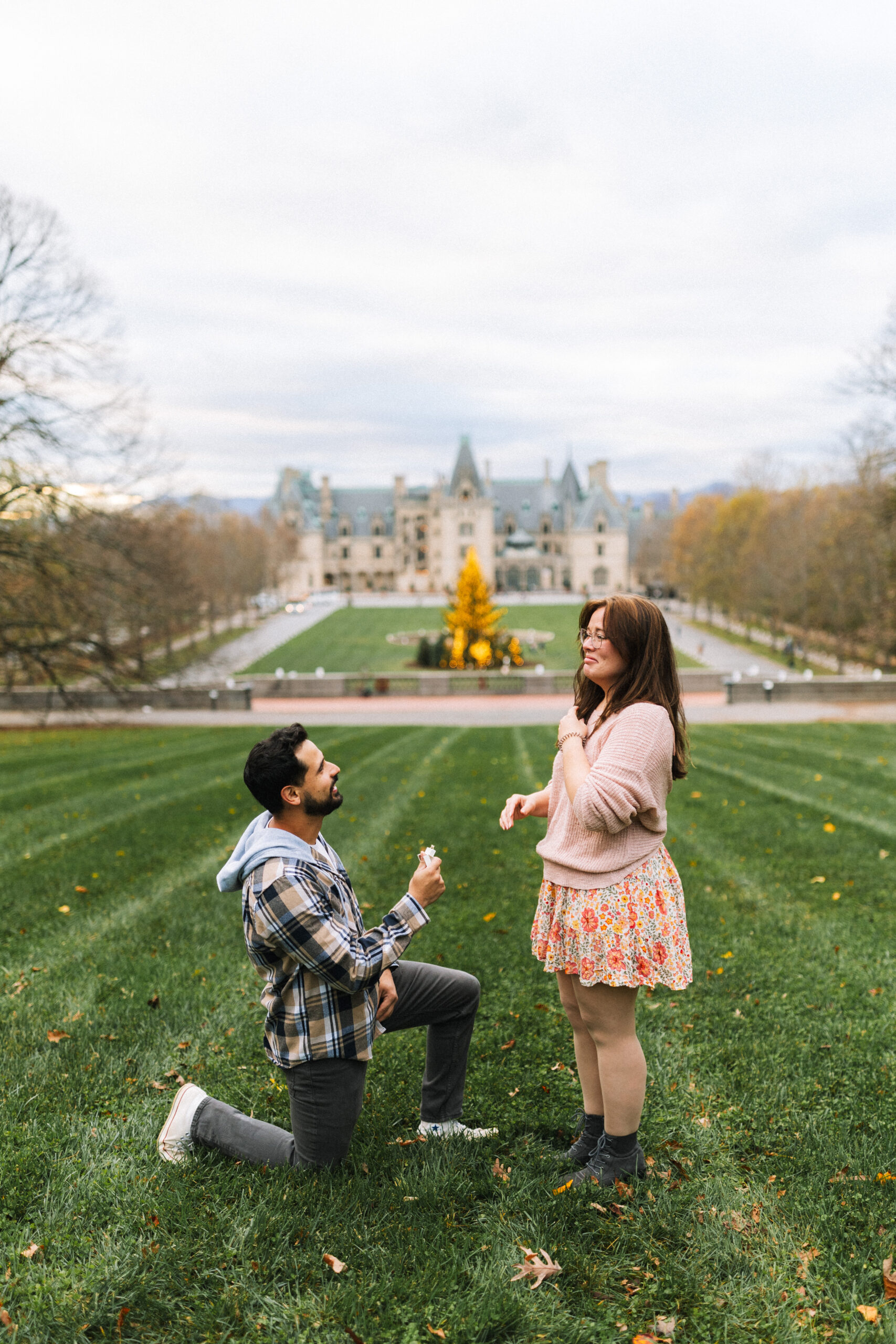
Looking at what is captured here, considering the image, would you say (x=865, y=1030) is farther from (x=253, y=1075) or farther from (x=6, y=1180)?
(x=6, y=1180)

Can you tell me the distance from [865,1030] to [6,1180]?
3854 millimetres

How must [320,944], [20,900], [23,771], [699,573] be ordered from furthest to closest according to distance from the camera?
[699,573] → [23,771] → [20,900] → [320,944]

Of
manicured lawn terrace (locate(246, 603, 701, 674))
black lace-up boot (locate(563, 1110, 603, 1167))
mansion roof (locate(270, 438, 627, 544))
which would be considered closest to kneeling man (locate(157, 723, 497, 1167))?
black lace-up boot (locate(563, 1110, 603, 1167))

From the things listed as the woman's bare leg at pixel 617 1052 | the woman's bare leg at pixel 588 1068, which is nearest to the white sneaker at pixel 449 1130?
the woman's bare leg at pixel 588 1068

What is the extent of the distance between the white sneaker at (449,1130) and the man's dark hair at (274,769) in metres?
1.56

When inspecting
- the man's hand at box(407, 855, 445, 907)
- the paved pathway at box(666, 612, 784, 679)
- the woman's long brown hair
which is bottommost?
the paved pathway at box(666, 612, 784, 679)

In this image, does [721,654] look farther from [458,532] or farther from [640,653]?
[458,532]

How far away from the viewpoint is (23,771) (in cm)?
1259

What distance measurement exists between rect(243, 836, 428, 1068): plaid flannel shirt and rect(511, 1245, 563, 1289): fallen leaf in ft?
2.62

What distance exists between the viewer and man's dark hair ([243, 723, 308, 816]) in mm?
2719

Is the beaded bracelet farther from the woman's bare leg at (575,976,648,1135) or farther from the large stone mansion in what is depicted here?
the large stone mansion

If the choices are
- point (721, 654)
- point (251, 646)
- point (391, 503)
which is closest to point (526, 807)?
point (721, 654)

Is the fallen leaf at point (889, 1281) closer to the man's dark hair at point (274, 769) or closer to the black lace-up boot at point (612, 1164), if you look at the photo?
the black lace-up boot at point (612, 1164)

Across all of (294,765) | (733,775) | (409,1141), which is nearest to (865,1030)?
(409,1141)
